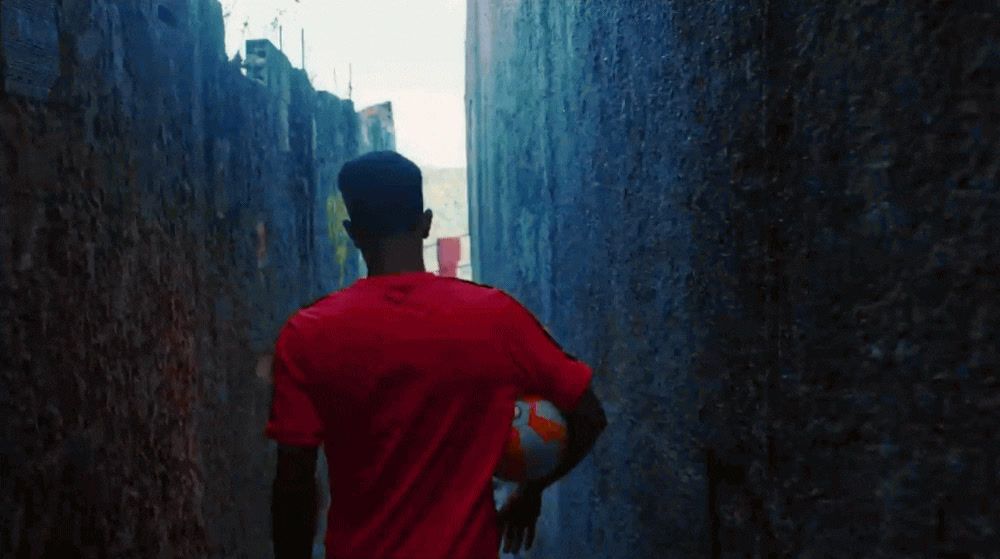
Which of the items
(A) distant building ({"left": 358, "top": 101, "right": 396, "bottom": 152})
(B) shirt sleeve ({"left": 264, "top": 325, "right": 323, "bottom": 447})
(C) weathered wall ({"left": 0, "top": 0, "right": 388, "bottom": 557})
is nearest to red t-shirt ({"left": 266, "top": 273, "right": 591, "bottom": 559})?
(B) shirt sleeve ({"left": 264, "top": 325, "right": 323, "bottom": 447})

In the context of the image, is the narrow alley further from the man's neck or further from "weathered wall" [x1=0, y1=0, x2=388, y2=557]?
the man's neck

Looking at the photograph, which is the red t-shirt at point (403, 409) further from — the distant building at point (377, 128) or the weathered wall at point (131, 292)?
the distant building at point (377, 128)

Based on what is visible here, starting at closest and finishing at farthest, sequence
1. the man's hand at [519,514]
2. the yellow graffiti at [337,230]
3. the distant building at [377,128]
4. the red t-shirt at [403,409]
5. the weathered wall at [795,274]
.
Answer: the weathered wall at [795,274]
the red t-shirt at [403,409]
the man's hand at [519,514]
the yellow graffiti at [337,230]
the distant building at [377,128]

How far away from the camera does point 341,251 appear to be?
25.0ft

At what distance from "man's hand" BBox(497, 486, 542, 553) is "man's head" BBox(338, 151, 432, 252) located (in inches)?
21.8

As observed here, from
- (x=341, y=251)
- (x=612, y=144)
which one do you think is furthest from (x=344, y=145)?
(x=612, y=144)

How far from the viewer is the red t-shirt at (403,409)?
4.83ft

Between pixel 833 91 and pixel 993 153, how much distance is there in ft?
1.01

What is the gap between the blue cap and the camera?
5.37 ft

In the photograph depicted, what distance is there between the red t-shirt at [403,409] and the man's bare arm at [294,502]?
0.03 meters

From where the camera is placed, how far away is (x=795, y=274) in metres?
1.53

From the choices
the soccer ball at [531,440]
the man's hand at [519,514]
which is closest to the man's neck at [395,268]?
the soccer ball at [531,440]

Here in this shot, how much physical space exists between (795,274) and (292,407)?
88 cm

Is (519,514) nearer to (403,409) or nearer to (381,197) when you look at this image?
(403,409)
